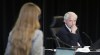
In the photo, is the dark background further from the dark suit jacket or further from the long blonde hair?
the long blonde hair

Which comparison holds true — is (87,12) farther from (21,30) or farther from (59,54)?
(21,30)

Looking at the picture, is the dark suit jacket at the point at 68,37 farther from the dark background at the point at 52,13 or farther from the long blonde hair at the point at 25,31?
the long blonde hair at the point at 25,31

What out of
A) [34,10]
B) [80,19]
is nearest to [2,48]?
[80,19]

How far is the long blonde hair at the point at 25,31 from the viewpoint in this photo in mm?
2953

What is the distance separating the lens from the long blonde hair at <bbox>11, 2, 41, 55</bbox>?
2953 millimetres

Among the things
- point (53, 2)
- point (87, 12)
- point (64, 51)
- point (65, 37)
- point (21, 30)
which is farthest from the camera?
point (87, 12)

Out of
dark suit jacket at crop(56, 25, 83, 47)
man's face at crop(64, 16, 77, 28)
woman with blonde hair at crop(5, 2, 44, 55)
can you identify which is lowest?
dark suit jacket at crop(56, 25, 83, 47)

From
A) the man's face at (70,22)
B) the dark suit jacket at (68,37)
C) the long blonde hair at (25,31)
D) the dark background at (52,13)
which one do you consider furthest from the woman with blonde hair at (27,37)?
the dark background at (52,13)

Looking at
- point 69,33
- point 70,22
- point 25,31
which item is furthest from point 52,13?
point 25,31

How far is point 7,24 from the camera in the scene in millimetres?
7938

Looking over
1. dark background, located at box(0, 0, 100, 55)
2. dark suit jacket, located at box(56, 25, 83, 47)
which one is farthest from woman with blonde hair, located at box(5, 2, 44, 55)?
dark background, located at box(0, 0, 100, 55)

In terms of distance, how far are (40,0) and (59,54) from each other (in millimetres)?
4394

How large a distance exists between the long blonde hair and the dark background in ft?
14.2

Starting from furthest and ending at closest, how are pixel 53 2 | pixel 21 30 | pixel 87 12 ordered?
pixel 87 12 < pixel 53 2 < pixel 21 30
